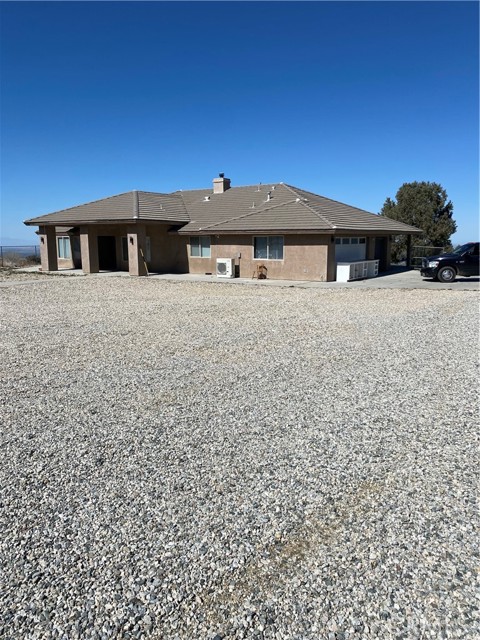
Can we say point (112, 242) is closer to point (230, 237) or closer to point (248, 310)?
point (230, 237)

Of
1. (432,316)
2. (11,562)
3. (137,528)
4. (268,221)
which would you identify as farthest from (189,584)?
(268,221)

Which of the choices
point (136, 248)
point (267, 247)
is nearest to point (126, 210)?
point (136, 248)

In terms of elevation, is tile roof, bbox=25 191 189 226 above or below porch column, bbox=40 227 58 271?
above

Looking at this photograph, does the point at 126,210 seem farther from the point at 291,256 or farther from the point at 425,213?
the point at 425,213

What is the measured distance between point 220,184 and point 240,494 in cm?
2975

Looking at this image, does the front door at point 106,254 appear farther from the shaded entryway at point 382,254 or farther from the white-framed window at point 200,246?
the shaded entryway at point 382,254

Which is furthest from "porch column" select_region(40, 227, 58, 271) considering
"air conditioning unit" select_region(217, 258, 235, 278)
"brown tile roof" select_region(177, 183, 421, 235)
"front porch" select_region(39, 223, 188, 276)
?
"air conditioning unit" select_region(217, 258, 235, 278)

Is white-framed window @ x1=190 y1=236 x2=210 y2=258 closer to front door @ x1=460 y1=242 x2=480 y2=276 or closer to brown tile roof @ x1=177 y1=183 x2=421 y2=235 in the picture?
brown tile roof @ x1=177 y1=183 x2=421 y2=235

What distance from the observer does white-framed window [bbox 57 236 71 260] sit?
32219 mm

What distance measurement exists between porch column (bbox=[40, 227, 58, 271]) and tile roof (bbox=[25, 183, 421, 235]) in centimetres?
87

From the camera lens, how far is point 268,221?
23250 millimetres

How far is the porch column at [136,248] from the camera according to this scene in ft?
83.3

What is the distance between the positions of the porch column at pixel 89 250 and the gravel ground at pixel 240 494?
19781mm

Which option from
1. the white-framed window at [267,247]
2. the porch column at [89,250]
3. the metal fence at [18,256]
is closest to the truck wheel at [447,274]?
the white-framed window at [267,247]
